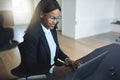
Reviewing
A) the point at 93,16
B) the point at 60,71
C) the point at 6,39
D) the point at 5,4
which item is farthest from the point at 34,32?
the point at 5,4

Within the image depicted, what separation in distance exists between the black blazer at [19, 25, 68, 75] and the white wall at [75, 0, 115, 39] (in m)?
3.25

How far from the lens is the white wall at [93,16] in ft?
15.0

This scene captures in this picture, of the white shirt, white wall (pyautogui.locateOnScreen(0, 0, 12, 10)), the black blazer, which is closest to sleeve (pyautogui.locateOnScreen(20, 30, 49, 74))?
the black blazer

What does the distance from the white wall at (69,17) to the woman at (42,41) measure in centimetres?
321

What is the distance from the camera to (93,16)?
491 centimetres

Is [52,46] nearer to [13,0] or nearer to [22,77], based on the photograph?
[22,77]

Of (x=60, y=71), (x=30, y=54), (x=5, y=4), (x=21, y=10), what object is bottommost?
(x=60, y=71)

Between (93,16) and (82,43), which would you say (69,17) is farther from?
(82,43)

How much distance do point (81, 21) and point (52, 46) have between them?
3325 millimetres

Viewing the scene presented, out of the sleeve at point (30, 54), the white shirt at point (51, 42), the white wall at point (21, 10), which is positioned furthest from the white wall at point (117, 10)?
the sleeve at point (30, 54)

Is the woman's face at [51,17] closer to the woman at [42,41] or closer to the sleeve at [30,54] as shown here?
the woman at [42,41]

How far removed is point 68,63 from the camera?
1400 mm

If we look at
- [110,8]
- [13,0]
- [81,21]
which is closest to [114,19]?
[110,8]

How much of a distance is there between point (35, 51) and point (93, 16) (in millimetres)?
3881
